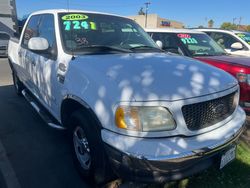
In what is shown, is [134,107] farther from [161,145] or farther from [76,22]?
[76,22]

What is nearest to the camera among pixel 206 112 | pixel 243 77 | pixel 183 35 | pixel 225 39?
pixel 206 112

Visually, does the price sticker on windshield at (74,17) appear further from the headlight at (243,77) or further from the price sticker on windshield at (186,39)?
the price sticker on windshield at (186,39)

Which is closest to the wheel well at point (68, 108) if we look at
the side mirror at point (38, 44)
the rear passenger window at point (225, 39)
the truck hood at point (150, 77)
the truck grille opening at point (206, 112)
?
the truck hood at point (150, 77)

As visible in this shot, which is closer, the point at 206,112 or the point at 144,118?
the point at 144,118

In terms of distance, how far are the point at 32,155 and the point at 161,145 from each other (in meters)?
2.14

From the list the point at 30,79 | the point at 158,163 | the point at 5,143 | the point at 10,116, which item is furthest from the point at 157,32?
the point at 158,163

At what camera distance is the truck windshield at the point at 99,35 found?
3.20 metres

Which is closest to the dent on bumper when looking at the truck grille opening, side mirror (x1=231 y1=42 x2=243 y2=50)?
the truck grille opening

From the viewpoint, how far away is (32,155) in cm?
349

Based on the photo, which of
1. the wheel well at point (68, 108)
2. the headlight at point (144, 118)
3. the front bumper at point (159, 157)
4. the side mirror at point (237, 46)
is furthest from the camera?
the side mirror at point (237, 46)

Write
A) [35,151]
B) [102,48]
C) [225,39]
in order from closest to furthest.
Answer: [102,48]
[35,151]
[225,39]

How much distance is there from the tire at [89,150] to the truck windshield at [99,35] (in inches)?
36.3

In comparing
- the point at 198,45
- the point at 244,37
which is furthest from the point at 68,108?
the point at 244,37

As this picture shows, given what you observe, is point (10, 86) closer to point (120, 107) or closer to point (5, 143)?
point (5, 143)
